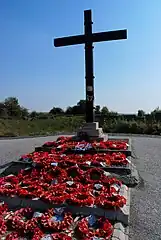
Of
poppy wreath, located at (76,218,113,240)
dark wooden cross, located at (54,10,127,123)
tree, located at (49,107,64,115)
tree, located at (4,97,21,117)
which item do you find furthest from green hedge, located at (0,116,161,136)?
poppy wreath, located at (76,218,113,240)

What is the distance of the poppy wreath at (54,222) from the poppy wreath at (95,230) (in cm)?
13

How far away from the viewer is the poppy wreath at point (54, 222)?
2.75 m

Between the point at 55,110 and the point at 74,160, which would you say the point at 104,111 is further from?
the point at 74,160

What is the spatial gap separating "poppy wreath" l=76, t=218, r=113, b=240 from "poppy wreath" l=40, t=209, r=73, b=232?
0.43 feet

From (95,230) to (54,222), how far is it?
459mm

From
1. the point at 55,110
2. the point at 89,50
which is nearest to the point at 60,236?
the point at 89,50

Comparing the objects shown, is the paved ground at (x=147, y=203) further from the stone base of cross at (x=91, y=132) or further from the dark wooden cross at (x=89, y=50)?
the dark wooden cross at (x=89, y=50)

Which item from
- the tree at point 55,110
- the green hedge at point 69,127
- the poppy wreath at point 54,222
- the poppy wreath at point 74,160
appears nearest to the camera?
the poppy wreath at point 54,222

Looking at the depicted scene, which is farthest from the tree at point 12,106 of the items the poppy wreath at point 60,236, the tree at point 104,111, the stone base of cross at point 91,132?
the poppy wreath at point 60,236

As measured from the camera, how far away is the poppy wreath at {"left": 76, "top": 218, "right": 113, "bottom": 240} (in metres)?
2.59

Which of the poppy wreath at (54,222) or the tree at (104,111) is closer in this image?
the poppy wreath at (54,222)

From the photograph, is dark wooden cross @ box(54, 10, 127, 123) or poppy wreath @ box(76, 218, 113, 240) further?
dark wooden cross @ box(54, 10, 127, 123)

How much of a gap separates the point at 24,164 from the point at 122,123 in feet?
29.4

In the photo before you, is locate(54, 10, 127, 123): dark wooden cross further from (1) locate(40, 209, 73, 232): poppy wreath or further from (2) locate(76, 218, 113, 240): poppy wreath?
(2) locate(76, 218, 113, 240): poppy wreath
